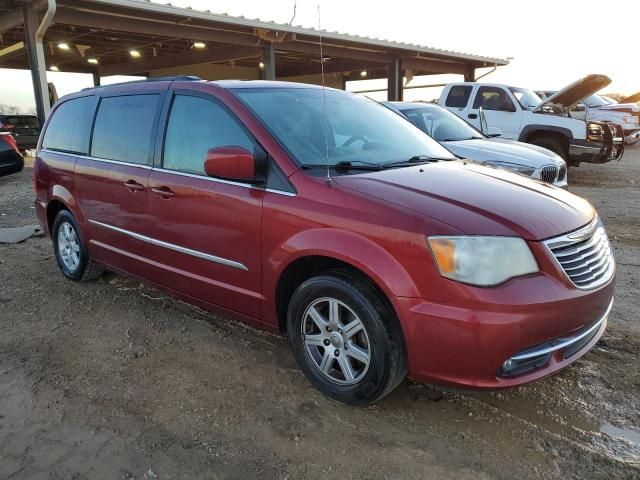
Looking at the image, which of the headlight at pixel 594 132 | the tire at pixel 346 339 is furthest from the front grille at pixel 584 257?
the headlight at pixel 594 132

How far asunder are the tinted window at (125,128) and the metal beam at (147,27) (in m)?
9.53

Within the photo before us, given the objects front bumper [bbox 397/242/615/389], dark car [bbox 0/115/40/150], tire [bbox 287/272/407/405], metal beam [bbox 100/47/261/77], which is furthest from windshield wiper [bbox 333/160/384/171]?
dark car [bbox 0/115/40/150]

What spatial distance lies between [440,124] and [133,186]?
207 inches

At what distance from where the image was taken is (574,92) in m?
10.3

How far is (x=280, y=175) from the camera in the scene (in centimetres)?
292

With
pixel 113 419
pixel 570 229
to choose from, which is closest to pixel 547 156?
pixel 570 229

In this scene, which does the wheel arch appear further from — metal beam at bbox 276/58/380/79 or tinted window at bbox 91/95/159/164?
metal beam at bbox 276/58/380/79

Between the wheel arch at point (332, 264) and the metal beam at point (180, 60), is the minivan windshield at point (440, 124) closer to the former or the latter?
the wheel arch at point (332, 264)

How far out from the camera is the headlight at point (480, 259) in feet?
7.64

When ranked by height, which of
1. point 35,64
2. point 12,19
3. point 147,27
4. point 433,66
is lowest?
point 35,64

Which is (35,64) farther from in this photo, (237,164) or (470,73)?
(470,73)

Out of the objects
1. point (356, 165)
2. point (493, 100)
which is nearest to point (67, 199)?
point (356, 165)

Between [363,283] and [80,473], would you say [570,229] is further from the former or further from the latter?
[80,473]

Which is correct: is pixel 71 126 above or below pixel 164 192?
above
